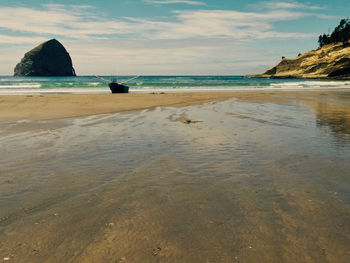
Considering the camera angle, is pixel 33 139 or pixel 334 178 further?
pixel 33 139

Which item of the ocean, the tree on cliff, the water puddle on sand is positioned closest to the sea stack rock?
the ocean

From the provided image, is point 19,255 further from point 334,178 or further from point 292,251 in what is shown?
point 334,178

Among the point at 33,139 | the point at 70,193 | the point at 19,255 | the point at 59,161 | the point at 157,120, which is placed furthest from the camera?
the point at 157,120

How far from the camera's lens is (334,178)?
4.12m

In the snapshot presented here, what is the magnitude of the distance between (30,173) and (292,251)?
4.02m

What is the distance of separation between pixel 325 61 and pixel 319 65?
7.56ft

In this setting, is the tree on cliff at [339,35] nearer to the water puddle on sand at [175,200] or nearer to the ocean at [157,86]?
the ocean at [157,86]

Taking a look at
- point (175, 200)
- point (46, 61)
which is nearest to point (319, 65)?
point (175, 200)

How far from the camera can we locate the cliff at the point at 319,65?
266ft

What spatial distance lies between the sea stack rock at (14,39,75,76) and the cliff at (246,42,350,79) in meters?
133

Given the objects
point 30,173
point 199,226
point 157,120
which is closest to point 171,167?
point 199,226

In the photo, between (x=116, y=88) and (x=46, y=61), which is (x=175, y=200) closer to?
(x=116, y=88)

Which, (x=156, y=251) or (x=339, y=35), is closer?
(x=156, y=251)

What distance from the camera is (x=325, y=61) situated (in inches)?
3917
